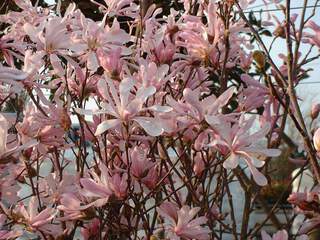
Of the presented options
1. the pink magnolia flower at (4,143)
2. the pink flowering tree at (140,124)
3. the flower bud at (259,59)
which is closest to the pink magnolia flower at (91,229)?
the pink flowering tree at (140,124)

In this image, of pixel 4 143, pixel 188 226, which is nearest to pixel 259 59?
pixel 188 226

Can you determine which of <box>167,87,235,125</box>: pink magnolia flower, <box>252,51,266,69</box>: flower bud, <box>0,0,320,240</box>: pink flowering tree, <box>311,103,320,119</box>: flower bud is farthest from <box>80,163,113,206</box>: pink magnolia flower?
<box>311,103,320,119</box>: flower bud

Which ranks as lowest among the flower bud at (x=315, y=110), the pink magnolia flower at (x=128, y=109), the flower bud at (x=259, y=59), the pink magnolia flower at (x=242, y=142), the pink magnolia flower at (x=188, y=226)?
the pink magnolia flower at (x=188, y=226)

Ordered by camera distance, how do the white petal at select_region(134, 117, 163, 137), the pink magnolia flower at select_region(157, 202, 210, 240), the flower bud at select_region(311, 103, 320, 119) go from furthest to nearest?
the flower bud at select_region(311, 103, 320, 119)
the pink magnolia flower at select_region(157, 202, 210, 240)
the white petal at select_region(134, 117, 163, 137)

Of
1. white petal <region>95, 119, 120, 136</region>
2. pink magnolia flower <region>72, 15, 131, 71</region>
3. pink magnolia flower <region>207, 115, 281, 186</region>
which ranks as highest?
pink magnolia flower <region>72, 15, 131, 71</region>

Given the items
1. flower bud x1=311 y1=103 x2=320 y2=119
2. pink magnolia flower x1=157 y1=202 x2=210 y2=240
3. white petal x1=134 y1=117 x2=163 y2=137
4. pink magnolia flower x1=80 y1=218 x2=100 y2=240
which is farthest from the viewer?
flower bud x1=311 y1=103 x2=320 y2=119

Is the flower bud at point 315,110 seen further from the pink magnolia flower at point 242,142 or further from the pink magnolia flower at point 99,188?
the pink magnolia flower at point 99,188

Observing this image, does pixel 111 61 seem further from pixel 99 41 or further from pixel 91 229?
pixel 91 229

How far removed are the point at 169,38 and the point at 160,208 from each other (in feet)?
0.89

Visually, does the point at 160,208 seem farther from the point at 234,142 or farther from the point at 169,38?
the point at 169,38

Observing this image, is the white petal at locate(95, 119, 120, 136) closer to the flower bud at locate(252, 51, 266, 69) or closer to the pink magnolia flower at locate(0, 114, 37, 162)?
the pink magnolia flower at locate(0, 114, 37, 162)

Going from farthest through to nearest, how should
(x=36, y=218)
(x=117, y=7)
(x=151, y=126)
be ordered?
(x=117, y=7), (x=36, y=218), (x=151, y=126)

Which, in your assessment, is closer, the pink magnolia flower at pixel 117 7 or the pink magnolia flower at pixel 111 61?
the pink magnolia flower at pixel 111 61

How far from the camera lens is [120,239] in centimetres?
82
